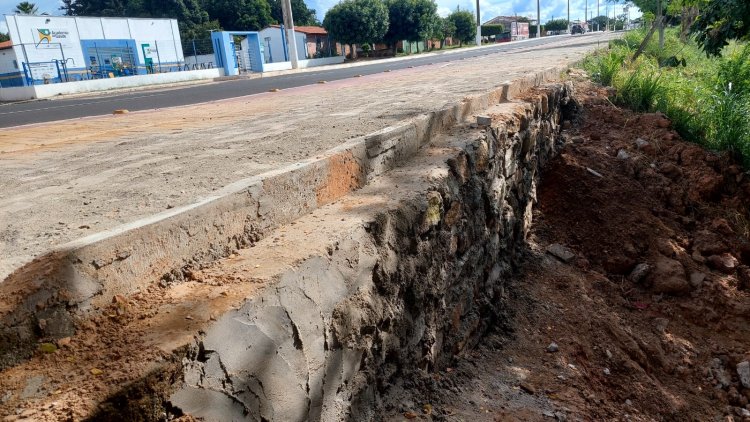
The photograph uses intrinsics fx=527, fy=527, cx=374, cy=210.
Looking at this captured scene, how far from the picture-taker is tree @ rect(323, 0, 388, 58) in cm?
3619

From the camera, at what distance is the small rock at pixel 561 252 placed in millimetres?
4793

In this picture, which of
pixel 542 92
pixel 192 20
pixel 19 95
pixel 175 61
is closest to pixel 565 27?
pixel 192 20

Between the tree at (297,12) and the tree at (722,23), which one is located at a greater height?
the tree at (297,12)

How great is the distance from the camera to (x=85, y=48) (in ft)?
89.0

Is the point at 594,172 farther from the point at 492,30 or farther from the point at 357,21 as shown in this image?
the point at 492,30

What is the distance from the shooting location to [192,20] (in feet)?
156

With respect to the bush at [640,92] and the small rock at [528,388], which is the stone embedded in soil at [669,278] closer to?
Answer: the small rock at [528,388]

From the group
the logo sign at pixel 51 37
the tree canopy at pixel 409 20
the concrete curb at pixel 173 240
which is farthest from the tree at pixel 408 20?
the concrete curb at pixel 173 240

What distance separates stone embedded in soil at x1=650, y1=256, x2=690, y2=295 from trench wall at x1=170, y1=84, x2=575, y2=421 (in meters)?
1.45

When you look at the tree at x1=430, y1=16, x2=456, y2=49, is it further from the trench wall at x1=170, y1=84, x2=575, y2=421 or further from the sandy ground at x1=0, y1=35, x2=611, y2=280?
the trench wall at x1=170, y1=84, x2=575, y2=421

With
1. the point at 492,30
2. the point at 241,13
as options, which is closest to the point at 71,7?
the point at 241,13

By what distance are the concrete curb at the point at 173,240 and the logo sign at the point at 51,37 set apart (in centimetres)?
2805

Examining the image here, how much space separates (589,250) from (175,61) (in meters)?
30.4

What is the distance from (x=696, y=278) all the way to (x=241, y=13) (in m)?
49.7
